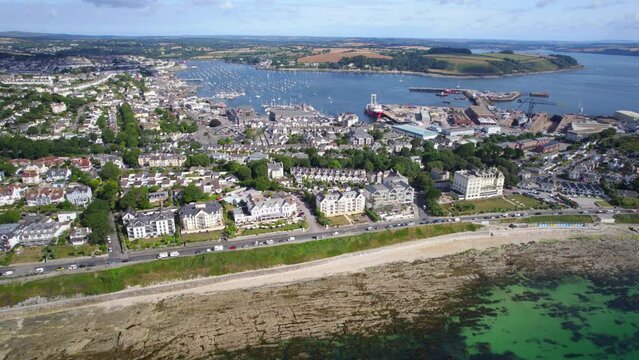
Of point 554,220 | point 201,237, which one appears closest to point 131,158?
point 201,237

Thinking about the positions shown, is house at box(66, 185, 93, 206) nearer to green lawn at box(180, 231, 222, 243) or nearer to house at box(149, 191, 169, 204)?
house at box(149, 191, 169, 204)

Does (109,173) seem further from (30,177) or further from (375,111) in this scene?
(375,111)

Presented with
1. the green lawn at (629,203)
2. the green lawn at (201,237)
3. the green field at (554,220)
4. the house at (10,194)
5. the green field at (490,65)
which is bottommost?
the green field at (554,220)

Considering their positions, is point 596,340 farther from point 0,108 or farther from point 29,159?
point 0,108

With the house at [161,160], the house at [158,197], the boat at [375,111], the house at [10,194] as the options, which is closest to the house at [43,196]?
the house at [10,194]

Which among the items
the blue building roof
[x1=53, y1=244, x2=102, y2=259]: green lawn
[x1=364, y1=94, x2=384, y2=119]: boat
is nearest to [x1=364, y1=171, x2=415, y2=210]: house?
[x1=53, y1=244, x2=102, y2=259]: green lawn

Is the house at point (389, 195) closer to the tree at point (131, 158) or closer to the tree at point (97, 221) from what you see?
the tree at point (97, 221)

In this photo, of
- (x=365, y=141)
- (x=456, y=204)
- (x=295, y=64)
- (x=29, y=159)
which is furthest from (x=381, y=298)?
(x=295, y=64)
